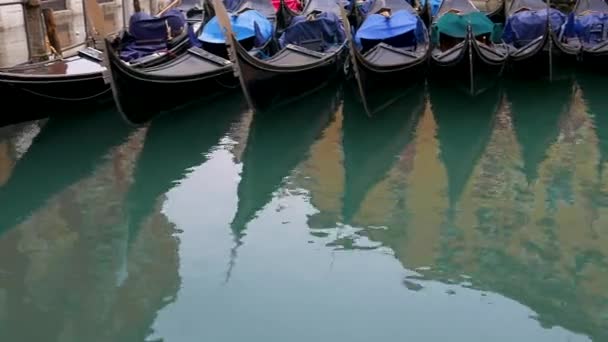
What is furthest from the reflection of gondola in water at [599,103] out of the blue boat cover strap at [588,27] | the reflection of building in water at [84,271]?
the reflection of building in water at [84,271]

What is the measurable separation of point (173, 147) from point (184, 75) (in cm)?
43

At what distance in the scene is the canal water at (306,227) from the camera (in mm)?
2016

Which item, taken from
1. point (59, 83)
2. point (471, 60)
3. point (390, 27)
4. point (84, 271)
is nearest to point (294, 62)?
point (390, 27)

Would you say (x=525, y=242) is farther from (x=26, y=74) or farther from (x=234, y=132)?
(x=26, y=74)

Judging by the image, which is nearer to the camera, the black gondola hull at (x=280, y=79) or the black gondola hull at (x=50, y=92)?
the black gondola hull at (x=50, y=92)

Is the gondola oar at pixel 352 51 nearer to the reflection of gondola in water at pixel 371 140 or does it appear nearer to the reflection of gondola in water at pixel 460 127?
the reflection of gondola in water at pixel 371 140

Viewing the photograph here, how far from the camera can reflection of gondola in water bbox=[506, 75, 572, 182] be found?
3648 mm

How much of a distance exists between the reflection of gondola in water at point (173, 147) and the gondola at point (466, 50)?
1.40m

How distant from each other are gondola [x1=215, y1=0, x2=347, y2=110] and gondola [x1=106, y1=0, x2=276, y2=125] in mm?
163

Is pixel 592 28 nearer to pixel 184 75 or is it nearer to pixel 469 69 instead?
pixel 469 69

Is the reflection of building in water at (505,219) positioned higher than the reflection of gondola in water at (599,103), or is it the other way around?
the reflection of building in water at (505,219)

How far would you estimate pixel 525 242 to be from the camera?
99.7 inches

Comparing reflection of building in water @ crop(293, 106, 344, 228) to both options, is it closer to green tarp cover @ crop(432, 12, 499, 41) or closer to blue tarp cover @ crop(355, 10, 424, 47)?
blue tarp cover @ crop(355, 10, 424, 47)

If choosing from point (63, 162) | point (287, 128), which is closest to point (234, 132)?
point (287, 128)
